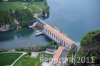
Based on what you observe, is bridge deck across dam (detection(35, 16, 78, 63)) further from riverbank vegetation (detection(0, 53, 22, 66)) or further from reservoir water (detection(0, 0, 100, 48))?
riverbank vegetation (detection(0, 53, 22, 66))

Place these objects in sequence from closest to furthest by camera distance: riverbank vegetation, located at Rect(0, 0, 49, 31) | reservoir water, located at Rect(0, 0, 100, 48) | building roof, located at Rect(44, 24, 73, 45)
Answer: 1. building roof, located at Rect(44, 24, 73, 45)
2. reservoir water, located at Rect(0, 0, 100, 48)
3. riverbank vegetation, located at Rect(0, 0, 49, 31)

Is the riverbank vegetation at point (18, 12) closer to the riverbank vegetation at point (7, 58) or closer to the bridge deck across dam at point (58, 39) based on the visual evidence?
the bridge deck across dam at point (58, 39)

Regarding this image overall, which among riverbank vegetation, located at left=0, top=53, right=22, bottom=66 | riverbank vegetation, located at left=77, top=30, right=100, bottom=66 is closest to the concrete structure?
riverbank vegetation, located at left=77, top=30, right=100, bottom=66

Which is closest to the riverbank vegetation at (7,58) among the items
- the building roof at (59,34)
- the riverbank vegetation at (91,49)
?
the building roof at (59,34)

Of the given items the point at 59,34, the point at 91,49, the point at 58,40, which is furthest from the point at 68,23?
the point at 91,49

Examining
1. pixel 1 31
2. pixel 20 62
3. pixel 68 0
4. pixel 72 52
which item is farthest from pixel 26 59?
pixel 68 0

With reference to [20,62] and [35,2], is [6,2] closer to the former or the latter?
[35,2]
